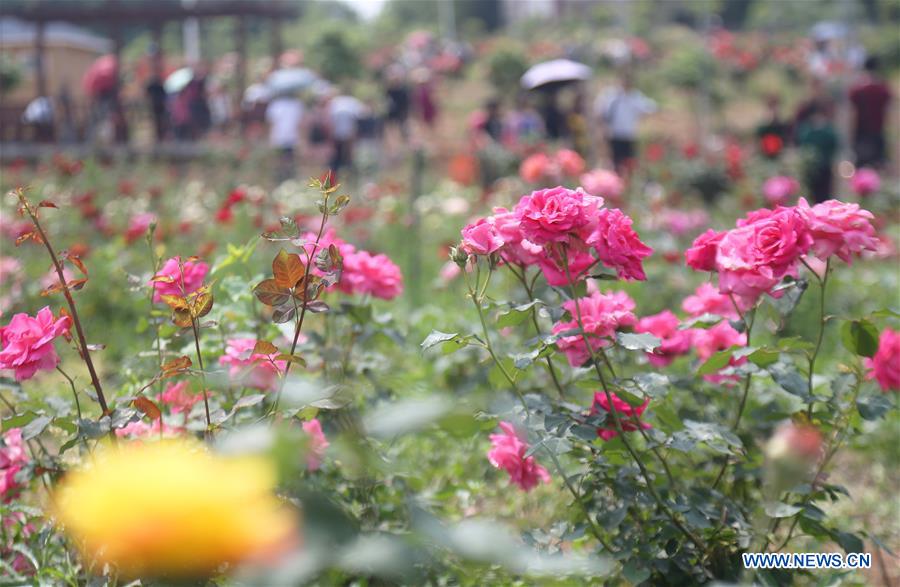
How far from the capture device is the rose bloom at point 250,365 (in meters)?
1.24

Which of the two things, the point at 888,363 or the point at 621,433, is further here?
the point at 888,363

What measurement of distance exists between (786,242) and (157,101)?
1276 cm

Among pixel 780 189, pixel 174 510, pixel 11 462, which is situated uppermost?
pixel 174 510

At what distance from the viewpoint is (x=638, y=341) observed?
139cm

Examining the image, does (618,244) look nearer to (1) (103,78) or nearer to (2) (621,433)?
(2) (621,433)

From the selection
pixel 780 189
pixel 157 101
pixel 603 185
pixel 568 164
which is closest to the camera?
pixel 603 185

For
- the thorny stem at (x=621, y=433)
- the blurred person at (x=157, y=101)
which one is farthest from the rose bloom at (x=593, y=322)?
the blurred person at (x=157, y=101)

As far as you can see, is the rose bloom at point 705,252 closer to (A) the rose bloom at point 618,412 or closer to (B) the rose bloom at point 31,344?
(A) the rose bloom at point 618,412

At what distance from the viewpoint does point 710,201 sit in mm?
6887

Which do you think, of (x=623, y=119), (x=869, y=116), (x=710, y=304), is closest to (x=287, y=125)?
(x=623, y=119)

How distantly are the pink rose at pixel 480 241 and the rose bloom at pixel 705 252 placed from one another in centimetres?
32

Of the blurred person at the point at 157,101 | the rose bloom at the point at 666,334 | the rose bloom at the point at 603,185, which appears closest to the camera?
the rose bloom at the point at 666,334

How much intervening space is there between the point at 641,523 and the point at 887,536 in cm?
126

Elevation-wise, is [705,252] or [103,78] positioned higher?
[705,252]
